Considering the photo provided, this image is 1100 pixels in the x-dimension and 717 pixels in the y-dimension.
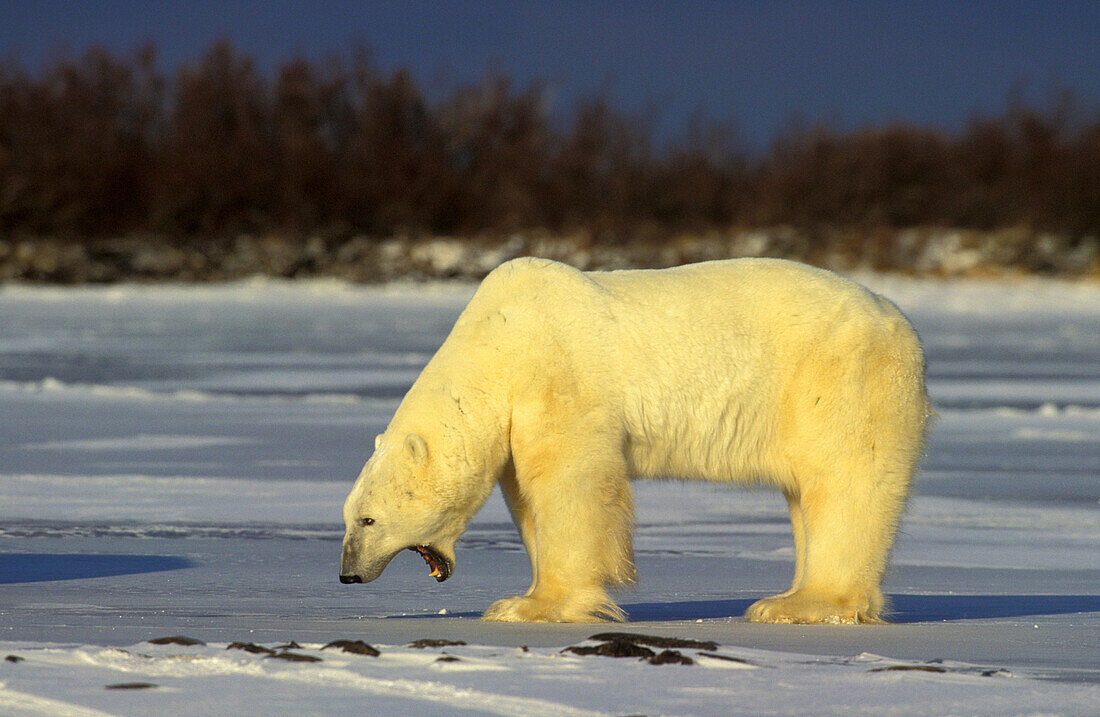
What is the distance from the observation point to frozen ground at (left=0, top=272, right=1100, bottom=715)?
2990 millimetres

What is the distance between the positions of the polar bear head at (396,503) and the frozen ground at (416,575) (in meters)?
0.17

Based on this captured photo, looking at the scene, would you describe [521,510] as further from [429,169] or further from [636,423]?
[429,169]

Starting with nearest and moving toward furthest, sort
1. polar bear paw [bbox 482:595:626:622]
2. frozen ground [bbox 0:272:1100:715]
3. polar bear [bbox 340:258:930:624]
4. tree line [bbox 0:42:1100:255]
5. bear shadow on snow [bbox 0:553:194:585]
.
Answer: frozen ground [bbox 0:272:1100:715] → polar bear paw [bbox 482:595:626:622] → polar bear [bbox 340:258:930:624] → bear shadow on snow [bbox 0:553:194:585] → tree line [bbox 0:42:1100:255]

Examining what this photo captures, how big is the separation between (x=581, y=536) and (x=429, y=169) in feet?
86.8

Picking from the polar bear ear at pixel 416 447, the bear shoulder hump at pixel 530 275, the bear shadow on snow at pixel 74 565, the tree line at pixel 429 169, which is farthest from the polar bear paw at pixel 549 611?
the tree line at pixel 429 169

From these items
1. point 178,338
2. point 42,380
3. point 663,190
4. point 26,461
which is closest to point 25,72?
point 663,190

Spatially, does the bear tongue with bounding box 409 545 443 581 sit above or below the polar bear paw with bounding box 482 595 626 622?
above

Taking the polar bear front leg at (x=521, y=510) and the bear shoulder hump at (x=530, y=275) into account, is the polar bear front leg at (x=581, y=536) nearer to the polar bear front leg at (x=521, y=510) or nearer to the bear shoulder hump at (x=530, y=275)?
the polar bear front leg at (x=521, y=510)

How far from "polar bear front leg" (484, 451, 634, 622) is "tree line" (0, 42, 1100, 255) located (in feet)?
76.7

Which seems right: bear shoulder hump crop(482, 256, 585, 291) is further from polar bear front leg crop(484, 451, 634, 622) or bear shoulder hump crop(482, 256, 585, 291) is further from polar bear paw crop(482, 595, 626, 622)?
polar bear paw crop(482, 595, 626, 622)

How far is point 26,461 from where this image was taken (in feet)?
24.1

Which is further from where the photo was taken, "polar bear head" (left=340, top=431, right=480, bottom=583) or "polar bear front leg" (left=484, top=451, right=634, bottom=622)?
"polar bear head" (left=340, top=431, right=480, bottom=583)

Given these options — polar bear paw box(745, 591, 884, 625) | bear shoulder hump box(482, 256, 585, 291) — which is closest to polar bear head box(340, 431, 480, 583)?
bear shoulder hump box(482, 256, 585, 291)

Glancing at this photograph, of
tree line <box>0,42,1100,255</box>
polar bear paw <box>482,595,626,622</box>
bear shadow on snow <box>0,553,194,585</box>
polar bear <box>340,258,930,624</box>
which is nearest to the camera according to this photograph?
polar bear paw <box>482,595,626,622</box>
